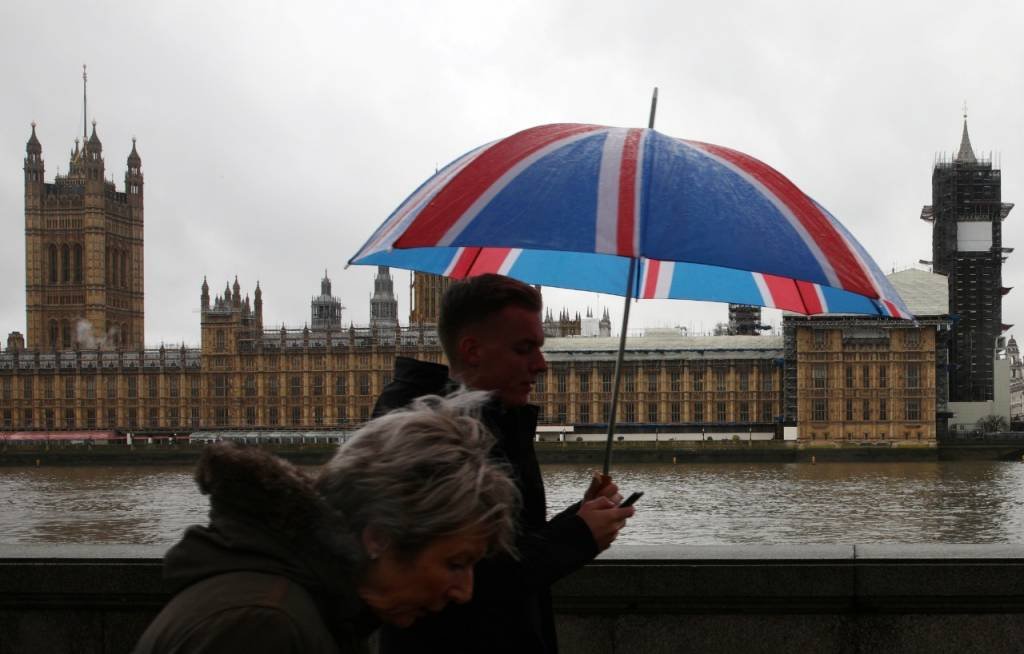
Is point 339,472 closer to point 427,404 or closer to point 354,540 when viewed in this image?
point 354,540

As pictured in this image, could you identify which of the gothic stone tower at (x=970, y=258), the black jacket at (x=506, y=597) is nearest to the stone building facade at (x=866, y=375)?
the gothic stone tower at (x=970, y=258)

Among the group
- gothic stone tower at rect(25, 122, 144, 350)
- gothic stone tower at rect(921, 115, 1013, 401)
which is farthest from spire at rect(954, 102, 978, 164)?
gothic stone tower at rect(25, 122, 144, 350)

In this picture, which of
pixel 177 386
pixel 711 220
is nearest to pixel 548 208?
pixel 711 220

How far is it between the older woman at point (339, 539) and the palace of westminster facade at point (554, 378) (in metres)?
54.3

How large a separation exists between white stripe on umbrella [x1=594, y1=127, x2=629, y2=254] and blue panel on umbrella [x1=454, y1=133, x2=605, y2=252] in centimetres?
1

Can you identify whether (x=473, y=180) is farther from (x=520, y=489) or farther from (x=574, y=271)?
(x=574, y=271)

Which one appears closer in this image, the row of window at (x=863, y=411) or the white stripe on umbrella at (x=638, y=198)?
the white stripe on umbrella at (x=638, y=198)

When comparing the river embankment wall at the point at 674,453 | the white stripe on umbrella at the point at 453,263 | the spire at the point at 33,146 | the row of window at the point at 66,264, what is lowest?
the river embankment wall at the point at 674,453

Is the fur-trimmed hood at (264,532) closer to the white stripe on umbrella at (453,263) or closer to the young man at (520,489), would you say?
the young man at (520,489)

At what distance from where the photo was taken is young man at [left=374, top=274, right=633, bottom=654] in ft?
7.34

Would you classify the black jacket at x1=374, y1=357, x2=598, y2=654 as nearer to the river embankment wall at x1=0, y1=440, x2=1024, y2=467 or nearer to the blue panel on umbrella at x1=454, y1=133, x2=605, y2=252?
the blue panel on umbrella at x1=454, y1=133, x2=605, y2=252

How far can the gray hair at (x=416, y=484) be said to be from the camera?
1615mm

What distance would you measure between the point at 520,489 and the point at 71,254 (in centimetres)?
8832

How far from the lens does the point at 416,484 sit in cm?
162
